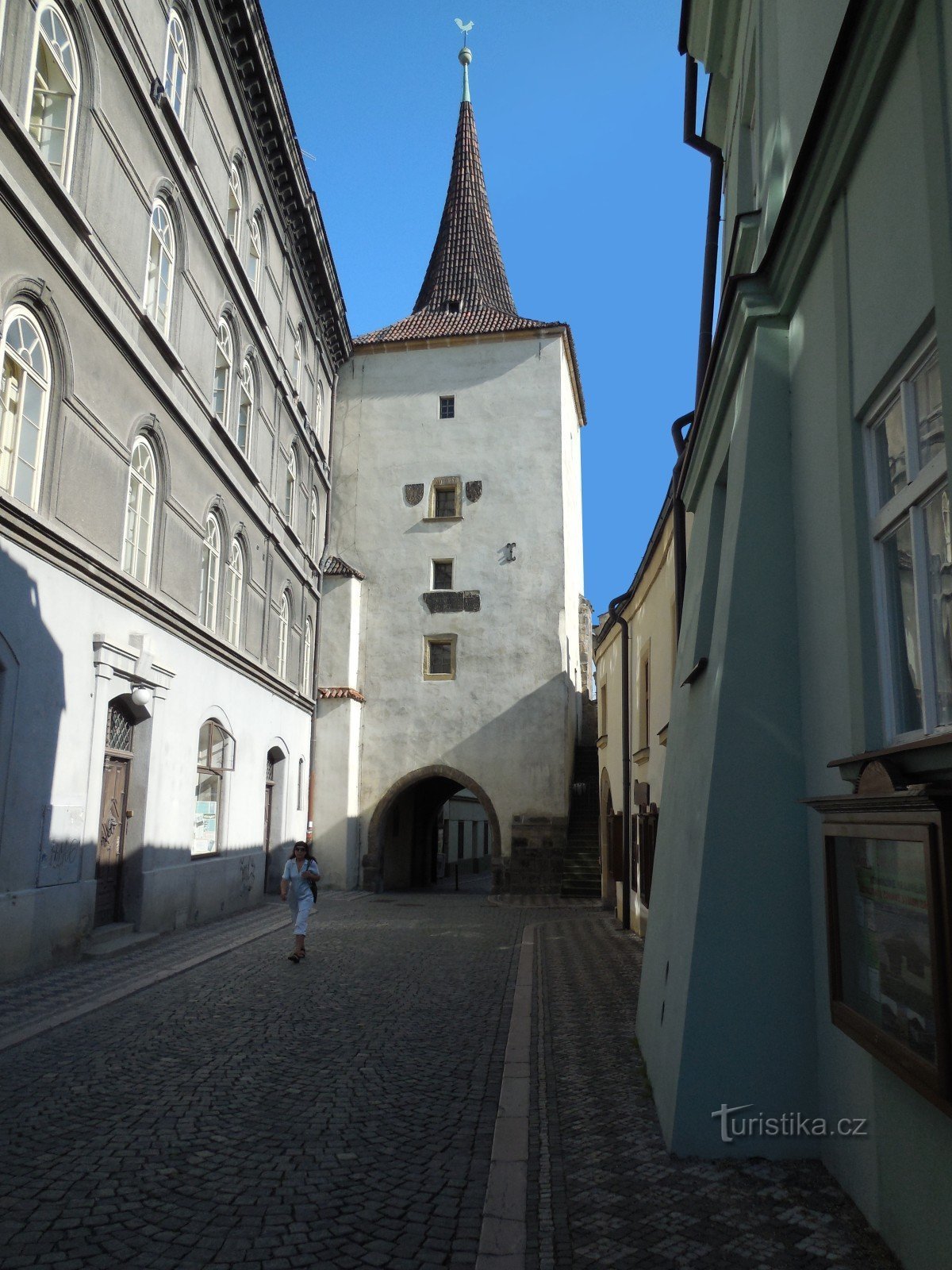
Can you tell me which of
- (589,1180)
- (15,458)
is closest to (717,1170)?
(589,1180)

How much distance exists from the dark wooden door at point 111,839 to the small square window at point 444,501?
615 inches

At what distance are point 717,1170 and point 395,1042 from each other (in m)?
3.64

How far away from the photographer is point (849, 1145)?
426cm

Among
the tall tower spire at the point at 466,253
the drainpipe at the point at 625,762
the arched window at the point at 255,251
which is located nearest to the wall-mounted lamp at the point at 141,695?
the drainpipe at the point at 625,762

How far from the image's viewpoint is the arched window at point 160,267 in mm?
13867

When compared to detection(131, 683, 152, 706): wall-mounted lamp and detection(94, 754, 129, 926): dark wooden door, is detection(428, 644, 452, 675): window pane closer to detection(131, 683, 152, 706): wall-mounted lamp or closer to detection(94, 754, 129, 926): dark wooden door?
detection(131, 683, 152, 706): wall-mounted lamp

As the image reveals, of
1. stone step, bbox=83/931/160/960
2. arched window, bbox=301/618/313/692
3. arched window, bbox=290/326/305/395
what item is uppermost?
arched window, bbox=290/326/305/395

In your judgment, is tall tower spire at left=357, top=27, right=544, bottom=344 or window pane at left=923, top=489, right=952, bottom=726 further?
tall tower spire at left=357, top=27, right=544, bottom=344

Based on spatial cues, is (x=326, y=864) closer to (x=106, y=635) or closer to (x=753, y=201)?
(x=106, y=635)

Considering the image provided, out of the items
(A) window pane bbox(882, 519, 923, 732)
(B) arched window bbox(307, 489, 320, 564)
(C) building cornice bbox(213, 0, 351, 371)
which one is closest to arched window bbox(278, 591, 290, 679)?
(B) arched window bbox(307, 489, 320, 564)

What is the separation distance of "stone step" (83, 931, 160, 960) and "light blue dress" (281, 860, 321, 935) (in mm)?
2056

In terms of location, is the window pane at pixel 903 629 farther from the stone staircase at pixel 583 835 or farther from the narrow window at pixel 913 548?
the stone staircase at pixel 583 835

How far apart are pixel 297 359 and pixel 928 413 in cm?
2120

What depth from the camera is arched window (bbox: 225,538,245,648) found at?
17797mm
